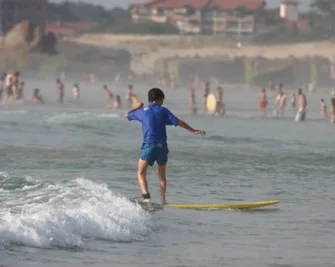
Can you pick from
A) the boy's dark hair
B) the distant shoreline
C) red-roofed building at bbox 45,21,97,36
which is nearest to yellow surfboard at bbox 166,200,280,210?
the boy's dark hair

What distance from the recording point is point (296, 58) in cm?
12075

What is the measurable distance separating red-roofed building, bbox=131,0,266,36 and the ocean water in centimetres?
11202

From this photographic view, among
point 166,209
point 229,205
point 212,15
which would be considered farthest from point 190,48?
point 166,209

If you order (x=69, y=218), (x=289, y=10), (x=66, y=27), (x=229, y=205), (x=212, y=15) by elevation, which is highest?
(x=289, y=10)

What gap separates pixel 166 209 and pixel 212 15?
130 metres

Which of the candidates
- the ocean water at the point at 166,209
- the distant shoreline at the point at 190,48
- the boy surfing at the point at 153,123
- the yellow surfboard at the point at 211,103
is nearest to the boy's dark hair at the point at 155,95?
the boy surfing at the point at 153,123

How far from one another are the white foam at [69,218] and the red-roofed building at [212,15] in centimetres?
12568

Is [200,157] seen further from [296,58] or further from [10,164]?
[296,58]

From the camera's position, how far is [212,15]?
143 meters

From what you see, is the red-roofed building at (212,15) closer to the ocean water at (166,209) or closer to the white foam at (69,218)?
the ocean water at (166,209)

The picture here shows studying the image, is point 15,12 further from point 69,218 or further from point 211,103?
point 69,218

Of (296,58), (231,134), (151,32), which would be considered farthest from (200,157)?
(151,32)

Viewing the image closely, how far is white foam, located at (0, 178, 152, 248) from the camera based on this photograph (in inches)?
455

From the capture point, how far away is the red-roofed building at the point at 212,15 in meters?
143
